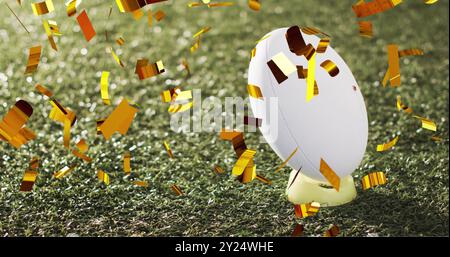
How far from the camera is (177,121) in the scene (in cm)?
374

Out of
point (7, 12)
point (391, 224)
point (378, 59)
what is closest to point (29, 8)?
point (7, 12)

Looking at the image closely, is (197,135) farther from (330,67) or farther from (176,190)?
(330,67)

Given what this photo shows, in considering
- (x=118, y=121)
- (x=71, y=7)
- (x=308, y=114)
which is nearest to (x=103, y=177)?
(x=118, y=121)

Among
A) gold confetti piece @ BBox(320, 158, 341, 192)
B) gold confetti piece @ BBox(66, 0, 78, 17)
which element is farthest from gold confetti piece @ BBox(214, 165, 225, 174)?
gold confetti piece @ BBox(66, 0, 78, 17)

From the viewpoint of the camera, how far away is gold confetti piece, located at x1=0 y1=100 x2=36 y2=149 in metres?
2.95

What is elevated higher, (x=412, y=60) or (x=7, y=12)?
(x=7, y=12)

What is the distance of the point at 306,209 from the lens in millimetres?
2752

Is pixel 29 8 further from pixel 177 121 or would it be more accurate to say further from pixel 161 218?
pixel 161 218

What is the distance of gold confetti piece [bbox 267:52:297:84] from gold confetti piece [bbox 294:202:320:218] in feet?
1.58

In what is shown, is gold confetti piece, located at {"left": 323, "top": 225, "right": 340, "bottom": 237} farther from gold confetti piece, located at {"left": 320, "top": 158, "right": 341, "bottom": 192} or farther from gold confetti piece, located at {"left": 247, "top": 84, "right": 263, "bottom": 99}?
gold confetti piece, located at {"left": 247, "top": 84, "right": 263, "bottom": 99}

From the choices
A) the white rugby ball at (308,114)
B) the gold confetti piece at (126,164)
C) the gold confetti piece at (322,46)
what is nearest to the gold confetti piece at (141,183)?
the gold confetti piece at (126,164)

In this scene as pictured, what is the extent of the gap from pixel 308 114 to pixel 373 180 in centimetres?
52

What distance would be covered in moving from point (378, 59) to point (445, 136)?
1.21 meters
